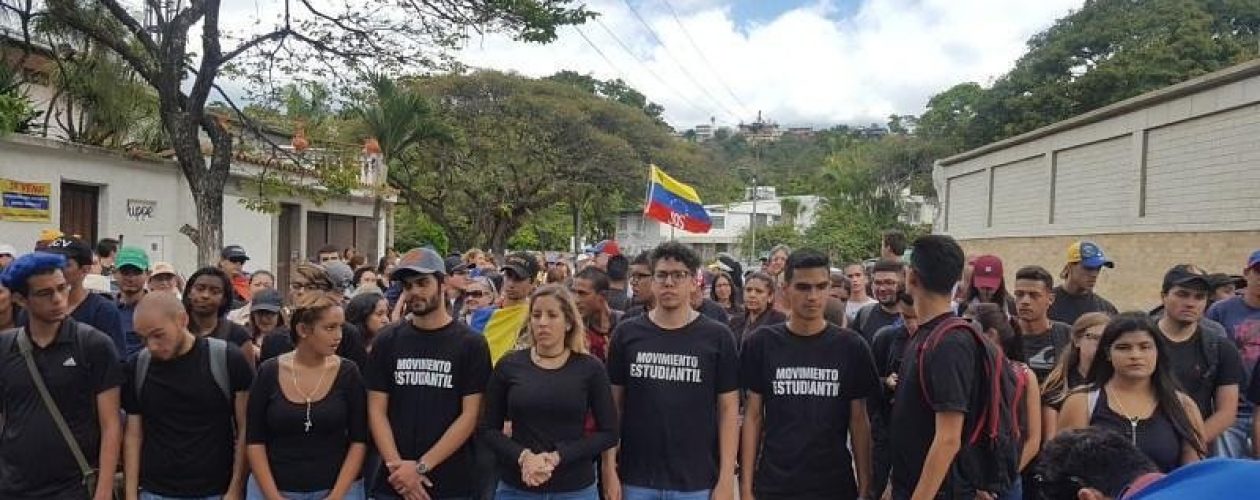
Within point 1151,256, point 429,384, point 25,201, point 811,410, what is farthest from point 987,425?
point 1151,256

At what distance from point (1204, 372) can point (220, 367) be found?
193 inches

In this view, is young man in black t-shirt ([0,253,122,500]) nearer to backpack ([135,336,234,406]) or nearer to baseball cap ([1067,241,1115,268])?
backpack ([135,336,234,406])

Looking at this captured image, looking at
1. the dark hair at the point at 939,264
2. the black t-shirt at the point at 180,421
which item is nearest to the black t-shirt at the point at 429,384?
the black t-shirt at the point at 180,421

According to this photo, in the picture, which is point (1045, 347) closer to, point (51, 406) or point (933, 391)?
point (933, 391)

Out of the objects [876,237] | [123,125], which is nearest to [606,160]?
[876,237]

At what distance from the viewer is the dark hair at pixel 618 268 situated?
26.6 feet

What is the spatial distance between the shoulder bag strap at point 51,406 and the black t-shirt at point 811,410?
2992mm

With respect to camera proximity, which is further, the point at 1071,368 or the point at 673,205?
the point at 673,205

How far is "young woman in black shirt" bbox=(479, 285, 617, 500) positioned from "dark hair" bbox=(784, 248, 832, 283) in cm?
101

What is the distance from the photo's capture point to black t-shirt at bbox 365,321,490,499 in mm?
4258

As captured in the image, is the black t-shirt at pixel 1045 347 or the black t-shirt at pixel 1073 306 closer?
the black t-shirt at pixel 1045 347

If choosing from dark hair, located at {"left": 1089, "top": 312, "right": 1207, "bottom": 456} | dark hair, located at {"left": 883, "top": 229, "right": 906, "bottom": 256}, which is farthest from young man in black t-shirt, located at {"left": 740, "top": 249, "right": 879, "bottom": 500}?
dark hair, located at {"left": 883, "top": 229, "right": 906, "bottom": 256}

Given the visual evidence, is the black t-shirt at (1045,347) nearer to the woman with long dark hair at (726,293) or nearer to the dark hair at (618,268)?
the woman with long dark hair at (726,293)

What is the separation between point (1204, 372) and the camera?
15.8 feet
